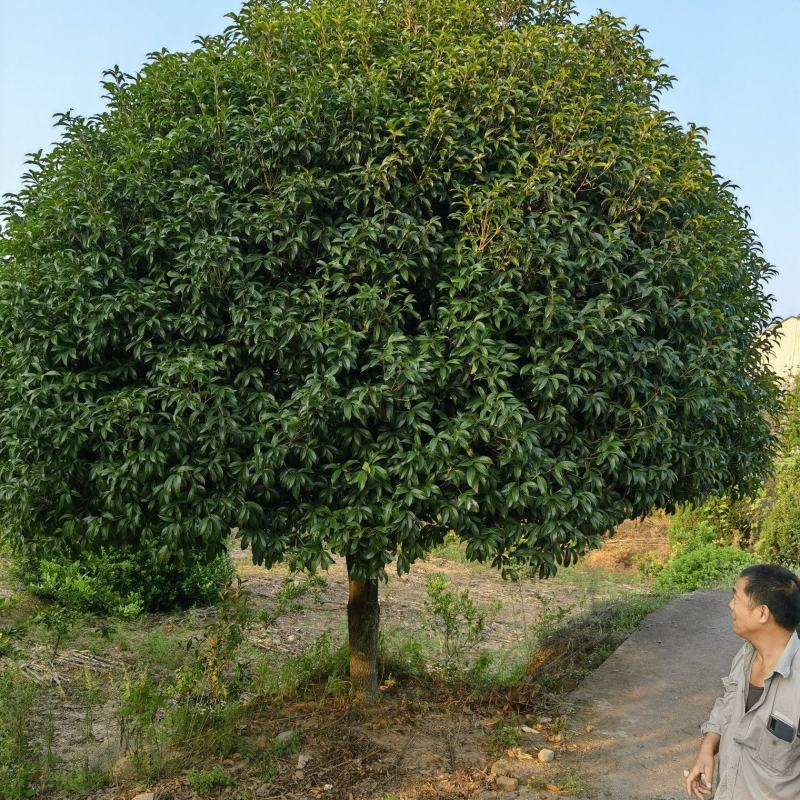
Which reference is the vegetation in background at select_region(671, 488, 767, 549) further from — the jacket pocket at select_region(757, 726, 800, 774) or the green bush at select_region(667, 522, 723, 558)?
the jacket pocket at select_region(757, 726, 800, 774)

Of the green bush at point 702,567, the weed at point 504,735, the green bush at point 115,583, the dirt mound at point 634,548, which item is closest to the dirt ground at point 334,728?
the weed at point 504,735

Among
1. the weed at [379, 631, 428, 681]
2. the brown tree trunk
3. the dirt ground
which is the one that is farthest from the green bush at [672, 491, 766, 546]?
the brown tree trunk

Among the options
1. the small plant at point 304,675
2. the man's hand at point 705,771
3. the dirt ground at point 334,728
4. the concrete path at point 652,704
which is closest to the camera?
the man's hand at point 705,771

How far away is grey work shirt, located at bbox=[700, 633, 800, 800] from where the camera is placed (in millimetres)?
2875

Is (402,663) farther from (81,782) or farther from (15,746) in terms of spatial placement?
(15,746)

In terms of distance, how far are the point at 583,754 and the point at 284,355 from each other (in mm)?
3369

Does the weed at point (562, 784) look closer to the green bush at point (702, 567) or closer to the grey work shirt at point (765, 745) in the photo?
the grey work shirt at point (765, 745)

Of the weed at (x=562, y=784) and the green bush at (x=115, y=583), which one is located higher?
the green bush at (x=115, y=583)

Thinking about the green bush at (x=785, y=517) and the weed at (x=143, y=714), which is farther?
the green bush at (x=785, y=517)

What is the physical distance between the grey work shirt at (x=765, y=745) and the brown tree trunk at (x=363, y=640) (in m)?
3.43

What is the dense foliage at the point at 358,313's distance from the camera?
14.9ft

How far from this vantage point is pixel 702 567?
12234 millimetres

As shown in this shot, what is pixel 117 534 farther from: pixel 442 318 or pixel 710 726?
pixel 710 726

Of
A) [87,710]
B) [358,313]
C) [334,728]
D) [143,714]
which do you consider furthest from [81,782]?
[358,313]
